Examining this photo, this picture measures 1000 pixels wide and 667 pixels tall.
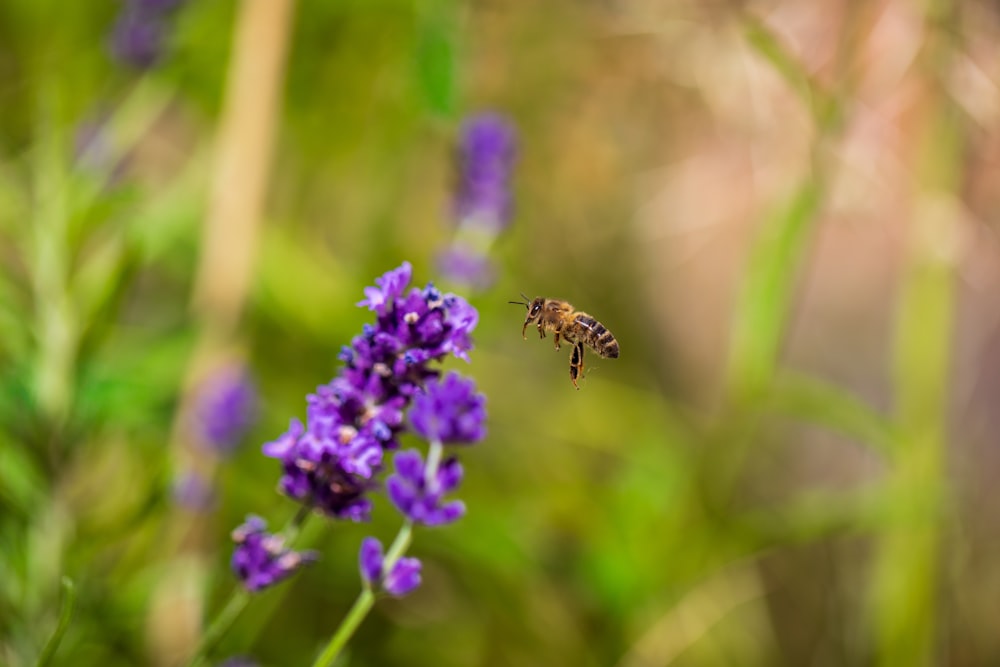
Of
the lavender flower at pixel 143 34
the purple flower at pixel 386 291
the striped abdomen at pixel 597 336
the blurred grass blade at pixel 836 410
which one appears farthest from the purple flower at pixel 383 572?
the lavender flower at pixel 143 34

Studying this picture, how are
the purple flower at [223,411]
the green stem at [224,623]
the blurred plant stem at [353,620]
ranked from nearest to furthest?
the blurred plant stem at [353,620], the green stem at [224,623], the purple flower at [223,411]

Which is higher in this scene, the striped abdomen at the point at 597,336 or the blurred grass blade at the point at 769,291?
the blurred grass blade at the point at 769,291

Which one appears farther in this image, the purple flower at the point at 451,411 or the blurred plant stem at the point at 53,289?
the blurred plant stem at the point at 53,289

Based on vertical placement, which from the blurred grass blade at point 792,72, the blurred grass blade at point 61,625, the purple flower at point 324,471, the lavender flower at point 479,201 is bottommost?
the blurred grass blade at point 61,625

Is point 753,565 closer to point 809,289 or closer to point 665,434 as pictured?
point 665,434

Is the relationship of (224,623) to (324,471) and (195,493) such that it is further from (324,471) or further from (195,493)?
(195,493)

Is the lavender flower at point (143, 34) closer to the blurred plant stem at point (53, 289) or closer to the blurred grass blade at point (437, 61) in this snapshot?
the blurred plant stem at point (53, 289)

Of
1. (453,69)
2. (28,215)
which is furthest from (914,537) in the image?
(28,215)

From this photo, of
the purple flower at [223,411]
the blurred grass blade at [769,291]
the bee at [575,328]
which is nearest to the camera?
the bee at [575,328]
